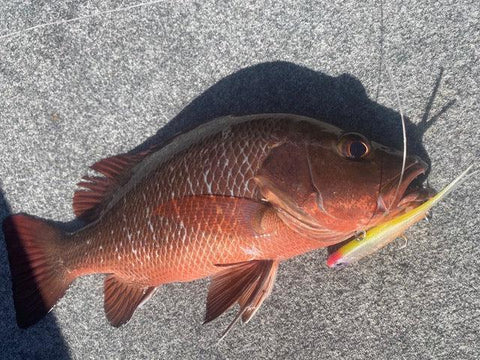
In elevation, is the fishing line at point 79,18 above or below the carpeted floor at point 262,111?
above

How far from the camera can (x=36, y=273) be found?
1462 millimetres

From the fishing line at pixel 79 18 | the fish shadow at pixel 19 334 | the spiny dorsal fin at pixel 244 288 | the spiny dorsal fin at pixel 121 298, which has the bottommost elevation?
the fish shadow at pixel 19 334

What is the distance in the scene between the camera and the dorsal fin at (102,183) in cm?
142

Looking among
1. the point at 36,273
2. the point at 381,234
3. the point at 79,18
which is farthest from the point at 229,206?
the point at 79,18

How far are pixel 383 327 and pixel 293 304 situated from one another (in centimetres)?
30

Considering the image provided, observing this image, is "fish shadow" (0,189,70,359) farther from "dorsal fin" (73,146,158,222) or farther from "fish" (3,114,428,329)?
"dorsal fin" (73,146,158,222)

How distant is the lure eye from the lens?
117 centimetres

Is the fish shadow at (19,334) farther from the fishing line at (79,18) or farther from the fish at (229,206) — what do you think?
the fishing line at (79,18)

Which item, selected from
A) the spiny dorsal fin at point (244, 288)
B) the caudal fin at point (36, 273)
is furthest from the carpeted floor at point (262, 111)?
the spiny dorsal fin at point (244, 288)

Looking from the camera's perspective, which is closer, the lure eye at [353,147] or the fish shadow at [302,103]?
the lure eye at [353,147]

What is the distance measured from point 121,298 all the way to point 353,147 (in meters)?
0.86

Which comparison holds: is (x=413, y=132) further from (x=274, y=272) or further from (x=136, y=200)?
(x=136, y=200)

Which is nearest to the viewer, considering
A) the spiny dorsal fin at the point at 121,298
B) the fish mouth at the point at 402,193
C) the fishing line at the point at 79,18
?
the fish mouth at the point at 402,193

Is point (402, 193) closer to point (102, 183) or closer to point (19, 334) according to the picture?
point (102, 183)
